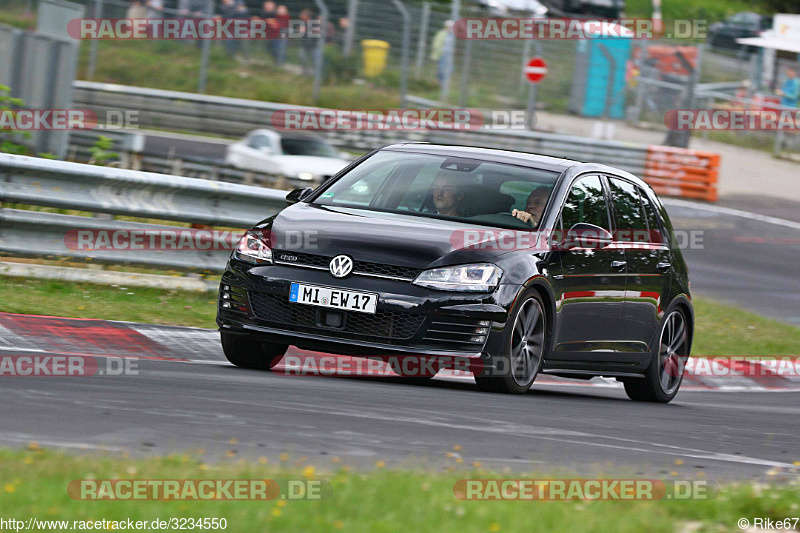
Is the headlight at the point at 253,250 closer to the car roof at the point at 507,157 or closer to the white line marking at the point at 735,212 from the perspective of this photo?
the car roof at the point at 507,157

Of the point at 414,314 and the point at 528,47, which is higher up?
the point at 528,47

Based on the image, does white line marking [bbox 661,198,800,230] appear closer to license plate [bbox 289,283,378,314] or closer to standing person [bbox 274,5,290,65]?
standing person [bbox 274,5,290,65]

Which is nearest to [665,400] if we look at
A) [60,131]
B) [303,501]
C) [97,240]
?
[97,240]

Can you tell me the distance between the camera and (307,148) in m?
24.9

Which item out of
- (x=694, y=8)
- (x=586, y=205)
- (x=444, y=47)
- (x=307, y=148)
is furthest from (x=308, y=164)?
(x=694, y=8)

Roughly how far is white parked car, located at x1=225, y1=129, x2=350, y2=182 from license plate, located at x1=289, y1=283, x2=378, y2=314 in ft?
50.7

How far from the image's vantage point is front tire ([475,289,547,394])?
27.2 ft

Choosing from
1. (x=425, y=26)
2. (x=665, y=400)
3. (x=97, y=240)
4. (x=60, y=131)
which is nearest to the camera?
(x=665, y=400)

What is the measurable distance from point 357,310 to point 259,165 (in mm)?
17274

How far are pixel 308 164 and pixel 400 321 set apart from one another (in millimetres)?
16327

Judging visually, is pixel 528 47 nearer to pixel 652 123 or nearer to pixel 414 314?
pixel 652 123

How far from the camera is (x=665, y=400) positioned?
10695 mm

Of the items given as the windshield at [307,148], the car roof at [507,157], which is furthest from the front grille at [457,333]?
the windshield at [307,148]

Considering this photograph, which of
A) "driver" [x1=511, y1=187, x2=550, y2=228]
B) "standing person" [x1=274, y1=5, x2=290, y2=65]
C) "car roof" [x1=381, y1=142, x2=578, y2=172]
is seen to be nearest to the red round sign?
"standing person" [x1=274, y1=5, x2=290, y2=65]
